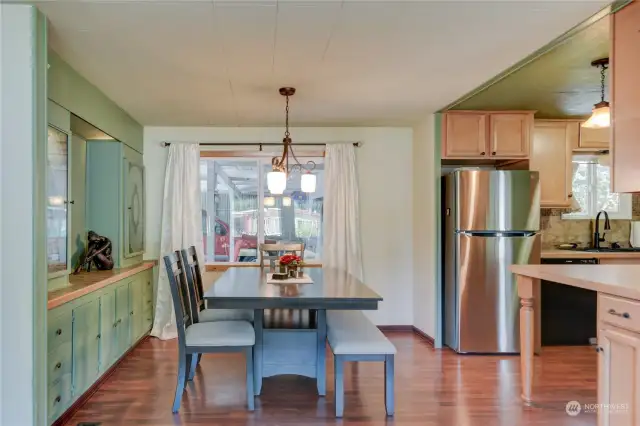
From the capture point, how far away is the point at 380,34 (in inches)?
93.8

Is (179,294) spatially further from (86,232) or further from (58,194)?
(86,232)

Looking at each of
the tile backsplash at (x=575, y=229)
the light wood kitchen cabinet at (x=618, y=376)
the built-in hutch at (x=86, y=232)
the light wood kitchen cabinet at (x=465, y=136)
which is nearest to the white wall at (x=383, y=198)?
the light wood kitchen cabinet at (x=465, y=136)

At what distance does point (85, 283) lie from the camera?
9.92 feet

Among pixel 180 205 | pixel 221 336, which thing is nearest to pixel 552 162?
pixel 221 336

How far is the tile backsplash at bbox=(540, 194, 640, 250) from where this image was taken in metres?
4.77

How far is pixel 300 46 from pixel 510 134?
2578 millimetres

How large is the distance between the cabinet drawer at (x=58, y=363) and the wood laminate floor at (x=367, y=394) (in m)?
0.33

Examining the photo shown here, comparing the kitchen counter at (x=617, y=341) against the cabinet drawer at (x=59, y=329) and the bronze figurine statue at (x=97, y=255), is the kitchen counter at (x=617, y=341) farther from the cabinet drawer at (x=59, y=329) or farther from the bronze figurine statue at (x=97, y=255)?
the bronze figurine statue at (x=97, y=255)

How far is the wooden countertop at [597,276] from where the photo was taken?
6.26 feet

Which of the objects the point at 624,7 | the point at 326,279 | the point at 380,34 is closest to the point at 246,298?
the point at 326,279

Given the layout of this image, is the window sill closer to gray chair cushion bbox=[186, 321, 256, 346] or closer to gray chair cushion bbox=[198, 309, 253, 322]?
gray chair cushion bbox=[198, 309, 253, 322]
